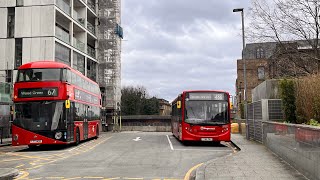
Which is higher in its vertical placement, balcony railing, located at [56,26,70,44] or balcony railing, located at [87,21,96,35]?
balcony railing, located at [87,21,96,35]

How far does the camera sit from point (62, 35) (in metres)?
42.3

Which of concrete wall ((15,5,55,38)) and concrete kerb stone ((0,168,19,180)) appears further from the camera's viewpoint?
concrete wall ((15,5,55,38))

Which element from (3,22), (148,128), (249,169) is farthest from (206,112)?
(148,128)

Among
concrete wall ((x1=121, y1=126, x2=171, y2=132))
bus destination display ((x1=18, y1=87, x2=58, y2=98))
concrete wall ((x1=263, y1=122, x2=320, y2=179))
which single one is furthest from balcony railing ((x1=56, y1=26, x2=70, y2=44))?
→ concrete wall ((x1=263, y1=122, x2=320, y2=179))

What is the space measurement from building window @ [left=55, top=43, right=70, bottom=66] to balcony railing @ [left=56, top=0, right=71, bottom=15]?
4258 millimetres

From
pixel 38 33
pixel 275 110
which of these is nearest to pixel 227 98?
pixel 275 110

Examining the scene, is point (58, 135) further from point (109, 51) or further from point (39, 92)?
point (109, 51)

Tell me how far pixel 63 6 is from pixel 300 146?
37343 millimetres

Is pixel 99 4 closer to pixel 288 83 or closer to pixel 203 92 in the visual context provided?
pixel 203 92

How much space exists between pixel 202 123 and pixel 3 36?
28308 millimetres

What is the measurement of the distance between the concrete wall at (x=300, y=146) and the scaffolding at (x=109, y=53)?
1749 inches

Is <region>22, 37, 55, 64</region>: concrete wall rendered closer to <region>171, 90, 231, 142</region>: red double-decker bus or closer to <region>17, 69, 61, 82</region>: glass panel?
<region>17, 69, 61, 82</region>: glass panel

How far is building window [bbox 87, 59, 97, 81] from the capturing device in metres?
54.2

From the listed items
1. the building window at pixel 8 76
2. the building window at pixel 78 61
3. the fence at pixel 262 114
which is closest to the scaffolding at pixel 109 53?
the building window at pixel 78 61
